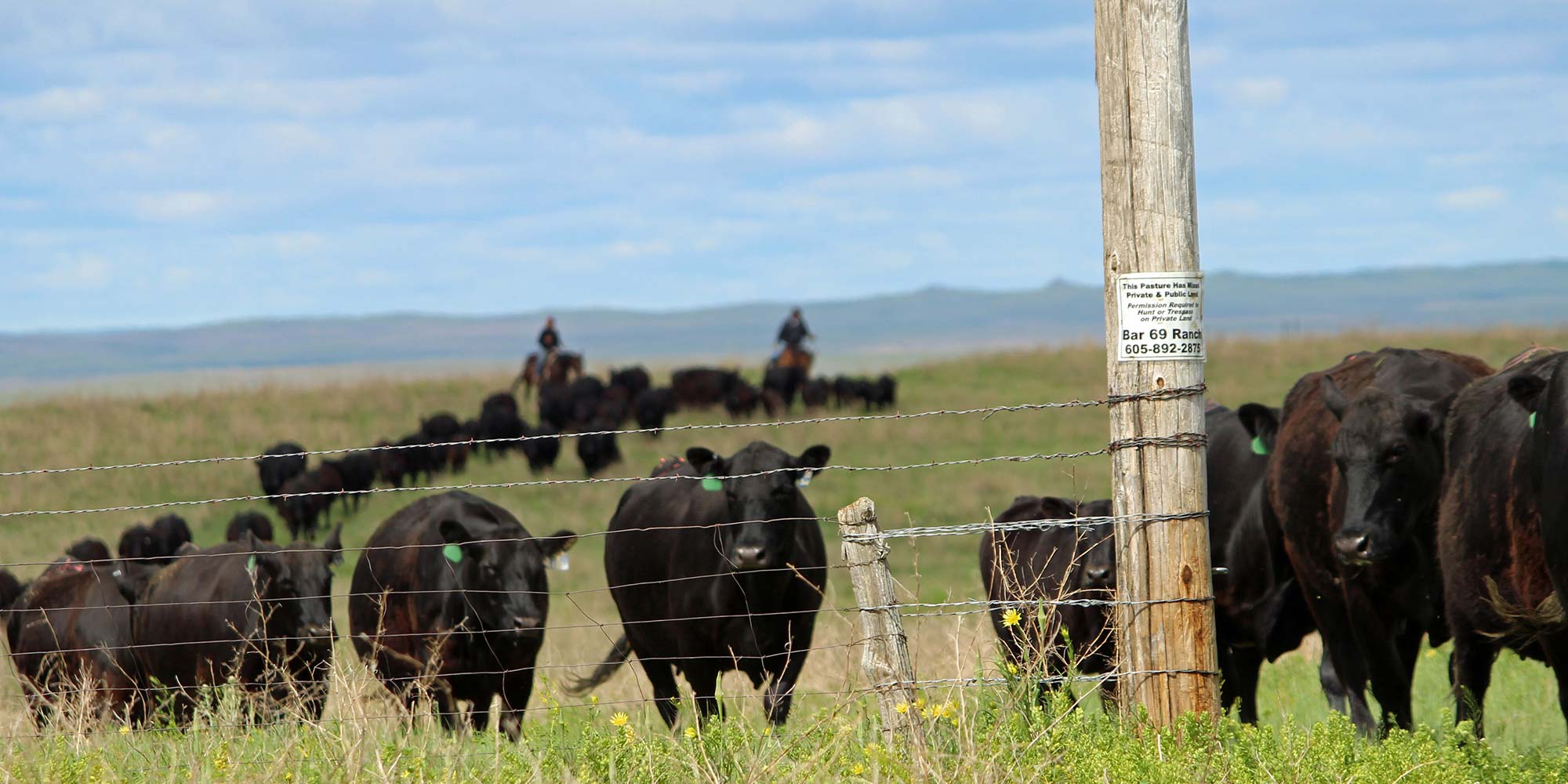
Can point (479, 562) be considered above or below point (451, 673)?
above

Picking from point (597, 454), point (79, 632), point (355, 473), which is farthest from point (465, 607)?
point (597, 454)

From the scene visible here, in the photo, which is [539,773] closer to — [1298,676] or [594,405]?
[1298,676]

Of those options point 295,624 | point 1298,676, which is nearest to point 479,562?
point 295,624

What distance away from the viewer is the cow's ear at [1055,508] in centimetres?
873

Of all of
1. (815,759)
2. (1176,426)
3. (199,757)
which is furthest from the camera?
(199,757)

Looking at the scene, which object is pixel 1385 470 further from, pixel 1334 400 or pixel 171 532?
pixel 171 532

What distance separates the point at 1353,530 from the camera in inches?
258

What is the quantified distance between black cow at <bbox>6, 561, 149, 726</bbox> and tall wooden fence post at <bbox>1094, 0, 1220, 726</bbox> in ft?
22.5

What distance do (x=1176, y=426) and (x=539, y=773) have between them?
220 centimetres

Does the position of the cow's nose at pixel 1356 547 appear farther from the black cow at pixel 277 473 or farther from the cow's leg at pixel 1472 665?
the black cow at pixel 277 473

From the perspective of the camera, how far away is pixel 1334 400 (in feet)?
22.8

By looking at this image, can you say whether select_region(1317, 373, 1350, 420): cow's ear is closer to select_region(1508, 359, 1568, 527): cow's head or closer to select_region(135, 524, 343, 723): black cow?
select_region(1508, 359, 1568, 527): cow's head

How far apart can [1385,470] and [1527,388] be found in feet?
3.43

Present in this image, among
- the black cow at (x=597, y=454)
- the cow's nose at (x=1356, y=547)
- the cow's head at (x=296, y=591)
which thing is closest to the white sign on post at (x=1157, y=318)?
the cow's nose at (x=1356, y=547)
